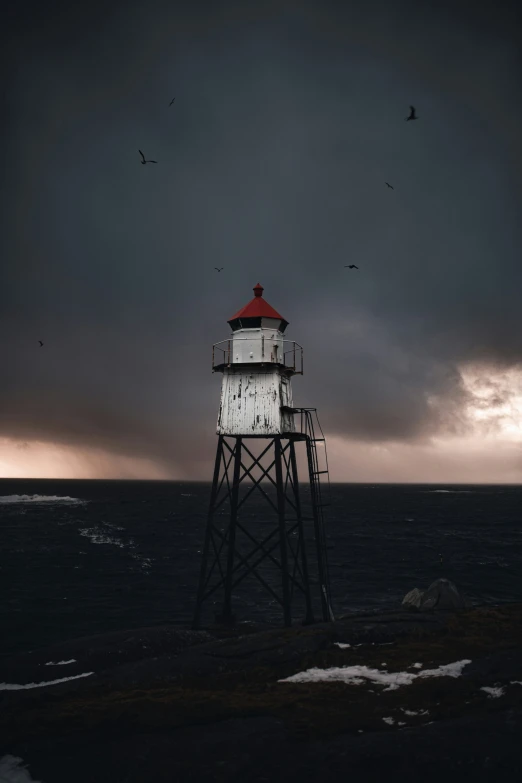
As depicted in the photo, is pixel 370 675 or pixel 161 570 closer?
pixel 370 675

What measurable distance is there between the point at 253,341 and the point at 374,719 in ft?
49.2

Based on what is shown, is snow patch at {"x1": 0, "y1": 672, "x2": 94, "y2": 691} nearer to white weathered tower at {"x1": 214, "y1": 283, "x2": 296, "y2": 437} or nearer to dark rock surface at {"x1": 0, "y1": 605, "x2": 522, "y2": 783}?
dark rock surface at {"x1": 0, "y1": 605, "x2": 522, "y2": 783}

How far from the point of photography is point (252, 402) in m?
23.0

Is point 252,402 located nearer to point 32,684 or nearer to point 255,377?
point 255,377

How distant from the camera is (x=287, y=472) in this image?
24734 millimetres

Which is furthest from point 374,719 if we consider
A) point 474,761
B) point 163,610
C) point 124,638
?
point 163,610

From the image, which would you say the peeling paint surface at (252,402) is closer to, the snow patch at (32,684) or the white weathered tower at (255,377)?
the white weathered tower at (255,377)

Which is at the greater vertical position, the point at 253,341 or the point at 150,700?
the point at 253,341

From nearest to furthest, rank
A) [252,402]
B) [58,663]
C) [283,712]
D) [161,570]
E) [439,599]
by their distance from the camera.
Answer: [283,712]
[58,663]
[252,402]
[439,599]
[161,570]

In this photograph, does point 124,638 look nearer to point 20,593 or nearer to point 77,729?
Result: point 77,729

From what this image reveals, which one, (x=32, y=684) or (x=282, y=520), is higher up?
(x=282, y=520)

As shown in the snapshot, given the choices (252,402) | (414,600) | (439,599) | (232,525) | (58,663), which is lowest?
(58,663)

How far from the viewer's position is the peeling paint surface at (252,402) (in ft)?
74.7

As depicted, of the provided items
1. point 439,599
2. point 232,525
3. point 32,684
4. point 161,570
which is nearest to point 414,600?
point 439,599
